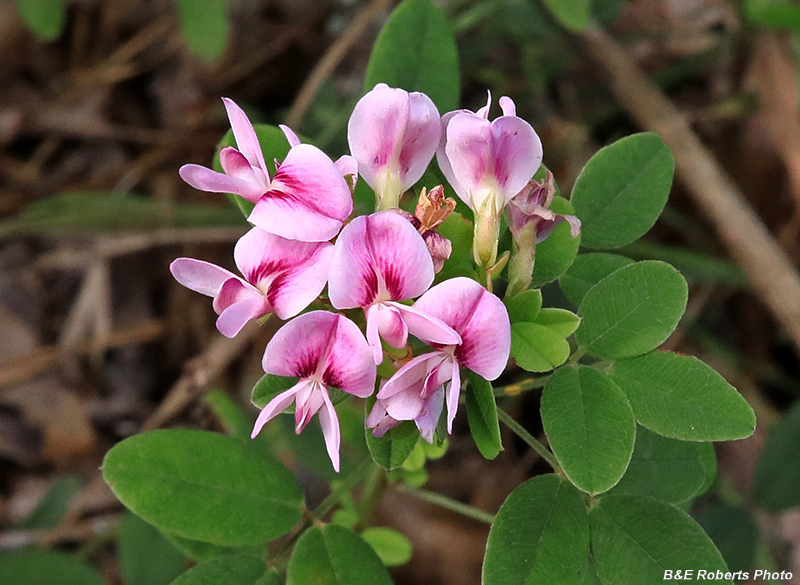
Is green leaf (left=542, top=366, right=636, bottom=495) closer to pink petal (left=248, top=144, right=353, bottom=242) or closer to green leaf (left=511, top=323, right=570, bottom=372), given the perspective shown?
green leaf (left=511, top=323, right=570, bottom=372)

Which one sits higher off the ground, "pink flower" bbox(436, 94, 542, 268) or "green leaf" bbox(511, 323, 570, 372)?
"pink flower" bbox(436, 94, 542, 268)

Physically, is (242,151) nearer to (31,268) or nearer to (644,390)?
(644,390)

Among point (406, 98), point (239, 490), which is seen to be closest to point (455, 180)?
point (406, 98)

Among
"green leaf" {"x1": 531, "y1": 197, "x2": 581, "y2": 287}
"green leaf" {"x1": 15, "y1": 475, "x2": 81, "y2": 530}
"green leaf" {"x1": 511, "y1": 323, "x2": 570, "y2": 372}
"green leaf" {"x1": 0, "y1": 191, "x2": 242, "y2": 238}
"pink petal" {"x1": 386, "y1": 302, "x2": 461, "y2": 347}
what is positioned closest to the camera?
"pink petal" {"x1": 386, "y1": 302, "x2": 461, "y2": 347}

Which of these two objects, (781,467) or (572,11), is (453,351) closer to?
(572,11)

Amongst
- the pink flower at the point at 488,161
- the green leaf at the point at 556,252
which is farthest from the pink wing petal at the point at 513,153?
the green leaf at the point at 556,252

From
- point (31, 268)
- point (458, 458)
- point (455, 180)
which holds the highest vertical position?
point (455, 180)

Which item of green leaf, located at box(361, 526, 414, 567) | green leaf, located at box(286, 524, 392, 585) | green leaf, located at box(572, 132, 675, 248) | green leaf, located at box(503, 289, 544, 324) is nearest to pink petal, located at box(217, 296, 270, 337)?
green leaf, located at box(503, 289, 544, 324)
